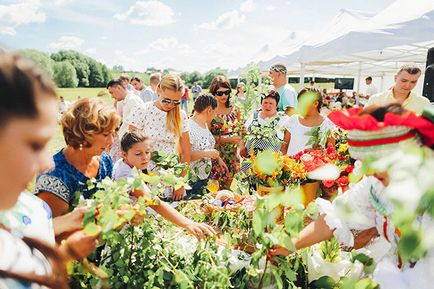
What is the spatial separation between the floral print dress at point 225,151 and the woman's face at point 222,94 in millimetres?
168

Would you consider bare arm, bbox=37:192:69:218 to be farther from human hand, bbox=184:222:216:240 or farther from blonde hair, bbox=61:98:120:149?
human hand, bbox=184:222:216:240

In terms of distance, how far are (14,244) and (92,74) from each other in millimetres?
68811

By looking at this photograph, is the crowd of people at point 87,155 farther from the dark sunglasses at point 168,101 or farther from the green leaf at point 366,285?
the green leaf at point 366,285

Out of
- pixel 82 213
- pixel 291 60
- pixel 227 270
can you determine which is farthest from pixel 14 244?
pixel 291 60

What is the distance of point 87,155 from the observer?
132 centimetres

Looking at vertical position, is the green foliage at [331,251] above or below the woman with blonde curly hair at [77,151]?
below

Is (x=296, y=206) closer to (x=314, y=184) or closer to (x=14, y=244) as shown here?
(x=14, y=244)

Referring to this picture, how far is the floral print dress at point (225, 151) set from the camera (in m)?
3.09

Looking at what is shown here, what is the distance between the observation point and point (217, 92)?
340 cm

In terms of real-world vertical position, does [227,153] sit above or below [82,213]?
below

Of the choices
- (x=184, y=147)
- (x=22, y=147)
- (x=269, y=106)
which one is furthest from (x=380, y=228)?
(x=269, y=106)

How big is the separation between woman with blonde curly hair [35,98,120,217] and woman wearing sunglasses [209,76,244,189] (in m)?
1.83

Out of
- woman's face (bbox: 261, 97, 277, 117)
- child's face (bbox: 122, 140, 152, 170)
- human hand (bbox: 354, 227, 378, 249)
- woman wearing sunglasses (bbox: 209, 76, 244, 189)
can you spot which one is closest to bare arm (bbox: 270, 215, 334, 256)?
human hand (bbox: 354, 227, 378, 249)

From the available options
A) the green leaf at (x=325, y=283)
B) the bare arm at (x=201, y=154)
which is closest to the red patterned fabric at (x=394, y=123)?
the green leaf at (x=325, y=283)
